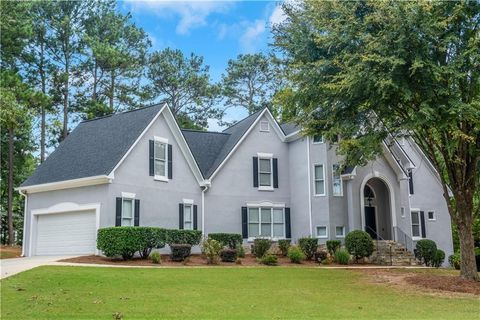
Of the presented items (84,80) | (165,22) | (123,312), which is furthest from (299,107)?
(84,80)

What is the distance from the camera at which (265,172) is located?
1073 inches

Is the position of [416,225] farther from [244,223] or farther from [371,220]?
[244,223]

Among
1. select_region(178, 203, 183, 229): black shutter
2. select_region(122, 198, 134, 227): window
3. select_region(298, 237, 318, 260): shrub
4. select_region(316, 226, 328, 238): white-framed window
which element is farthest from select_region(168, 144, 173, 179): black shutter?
select_region(316, 226, 328, 238): white-framed window

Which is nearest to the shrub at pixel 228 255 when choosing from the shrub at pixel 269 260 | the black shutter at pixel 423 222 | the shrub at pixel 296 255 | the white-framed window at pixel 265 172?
the shrub at pixel 269 260

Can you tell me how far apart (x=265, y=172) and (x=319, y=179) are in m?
2.97

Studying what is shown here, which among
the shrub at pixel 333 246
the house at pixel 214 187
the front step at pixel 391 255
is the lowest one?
the front step at pixel 391 255

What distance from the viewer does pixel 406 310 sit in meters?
11.3

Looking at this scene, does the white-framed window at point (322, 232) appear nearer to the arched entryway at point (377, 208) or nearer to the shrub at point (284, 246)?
the shrub at point (284, 246)

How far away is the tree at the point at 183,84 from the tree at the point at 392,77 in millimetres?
26290

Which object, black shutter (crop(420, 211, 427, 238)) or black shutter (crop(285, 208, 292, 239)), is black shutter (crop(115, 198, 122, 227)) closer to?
black shutter (crop(285, 208, 292, 239))

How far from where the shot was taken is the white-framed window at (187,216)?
966 inches

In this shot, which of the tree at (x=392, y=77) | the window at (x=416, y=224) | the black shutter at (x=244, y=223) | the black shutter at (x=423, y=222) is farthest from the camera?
the black shutter at (x=423, y=222)

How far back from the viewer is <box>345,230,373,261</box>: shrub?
75.2ft

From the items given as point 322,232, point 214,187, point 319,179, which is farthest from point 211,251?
point 319,179
